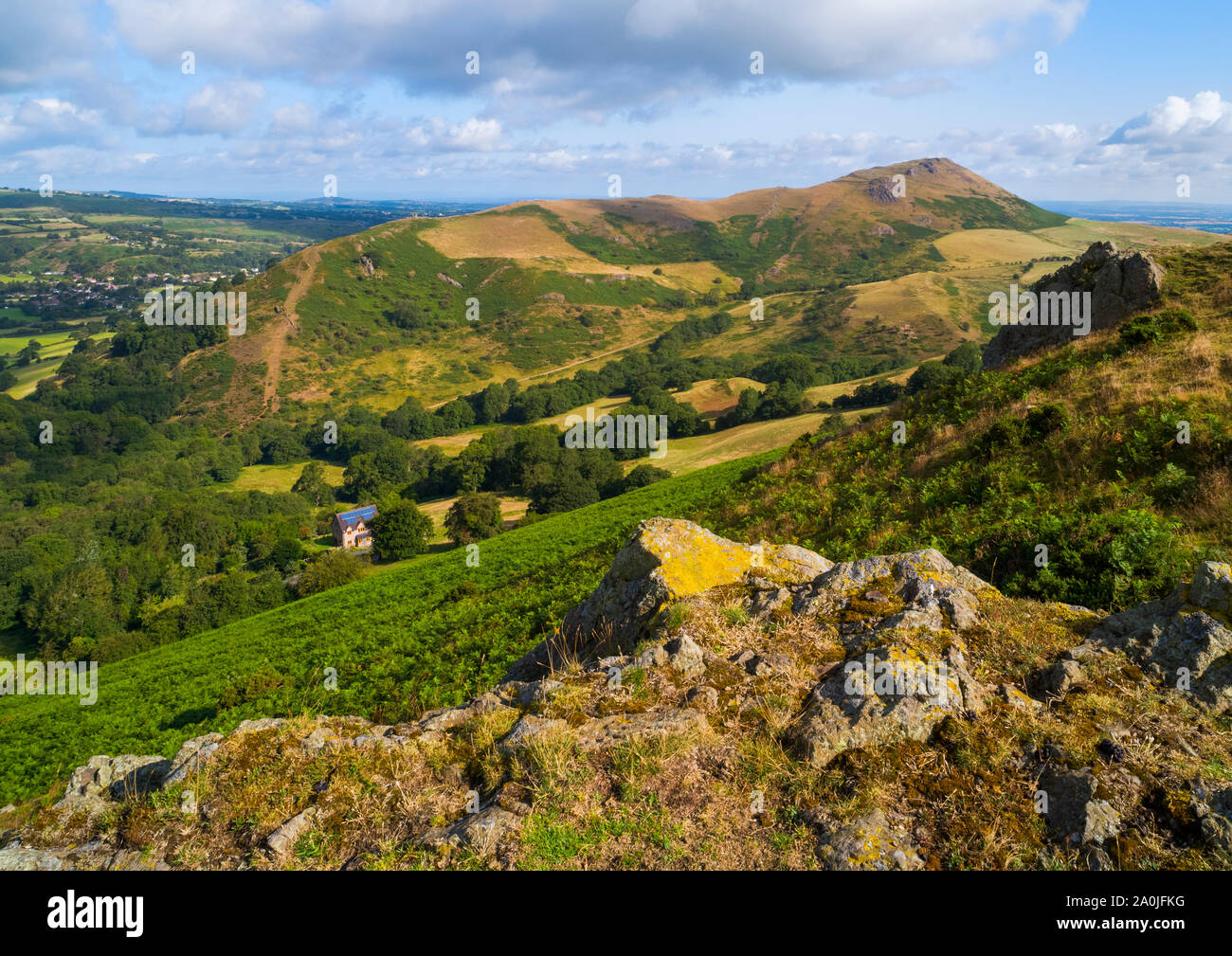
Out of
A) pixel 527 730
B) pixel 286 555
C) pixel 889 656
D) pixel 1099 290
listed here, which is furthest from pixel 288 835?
pixel 286 555

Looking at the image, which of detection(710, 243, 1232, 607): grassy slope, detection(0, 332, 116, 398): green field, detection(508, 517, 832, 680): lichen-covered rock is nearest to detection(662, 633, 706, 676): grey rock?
detection(508, 517, 832, 680): lichen-covered rock

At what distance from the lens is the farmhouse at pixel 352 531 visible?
272 feet

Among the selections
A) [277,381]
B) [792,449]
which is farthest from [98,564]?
[277,381]

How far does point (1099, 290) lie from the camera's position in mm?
23844

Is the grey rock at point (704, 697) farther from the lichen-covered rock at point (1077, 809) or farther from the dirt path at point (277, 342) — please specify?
the dirt path at point (277, 342)

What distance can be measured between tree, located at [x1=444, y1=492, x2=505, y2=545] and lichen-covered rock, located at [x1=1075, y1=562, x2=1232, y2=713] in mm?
60799

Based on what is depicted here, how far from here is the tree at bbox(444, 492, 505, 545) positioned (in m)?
64.8

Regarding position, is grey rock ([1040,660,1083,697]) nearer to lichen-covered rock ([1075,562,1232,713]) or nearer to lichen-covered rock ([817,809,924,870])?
lichen-covered rock ([1075,562,1232,713])

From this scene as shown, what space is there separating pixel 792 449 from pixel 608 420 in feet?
262

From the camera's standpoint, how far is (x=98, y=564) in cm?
6894

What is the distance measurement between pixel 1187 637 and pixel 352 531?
294 ft

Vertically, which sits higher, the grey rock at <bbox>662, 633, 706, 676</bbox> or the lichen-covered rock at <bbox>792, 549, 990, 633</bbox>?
the lichen-covered rock at <bbox>792, 549, 990, 633</bbox>

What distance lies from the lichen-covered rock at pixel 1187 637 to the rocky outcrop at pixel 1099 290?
2155 centimetres
